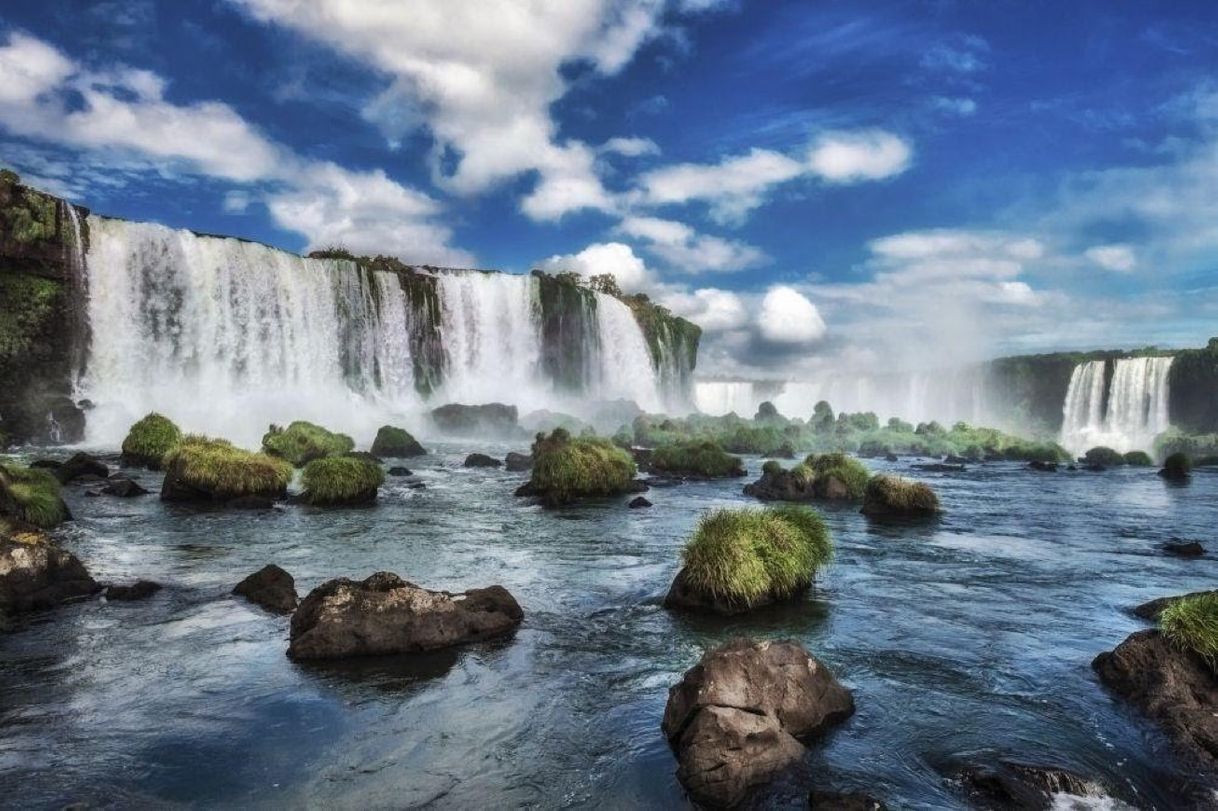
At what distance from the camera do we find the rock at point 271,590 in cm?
1259

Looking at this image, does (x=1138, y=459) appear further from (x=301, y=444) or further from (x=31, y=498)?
(x=31, y=498)

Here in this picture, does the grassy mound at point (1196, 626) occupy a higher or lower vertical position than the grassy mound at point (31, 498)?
lower

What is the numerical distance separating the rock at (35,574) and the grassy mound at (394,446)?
103 feet

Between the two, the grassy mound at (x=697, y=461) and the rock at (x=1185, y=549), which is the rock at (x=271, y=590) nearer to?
the rock at (x=1185, y=549)

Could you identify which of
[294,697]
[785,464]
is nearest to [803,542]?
[294,697]

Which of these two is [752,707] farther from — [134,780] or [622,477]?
[622,477]

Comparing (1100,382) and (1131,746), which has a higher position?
(1100,382)

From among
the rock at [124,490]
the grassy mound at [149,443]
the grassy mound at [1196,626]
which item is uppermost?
the grassy mound at [149,443]

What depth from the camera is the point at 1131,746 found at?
305 inches

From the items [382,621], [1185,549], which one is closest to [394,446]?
[382,621]

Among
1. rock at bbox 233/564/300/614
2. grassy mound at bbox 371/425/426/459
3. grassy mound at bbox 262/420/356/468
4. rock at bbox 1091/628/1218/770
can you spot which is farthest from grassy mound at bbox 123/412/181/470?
rock at bbox 1091/628/1218/770

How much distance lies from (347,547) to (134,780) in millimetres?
11356

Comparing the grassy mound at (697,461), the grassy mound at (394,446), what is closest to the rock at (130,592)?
the grassy mound at (697,461)

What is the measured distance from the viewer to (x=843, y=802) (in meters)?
6.36
